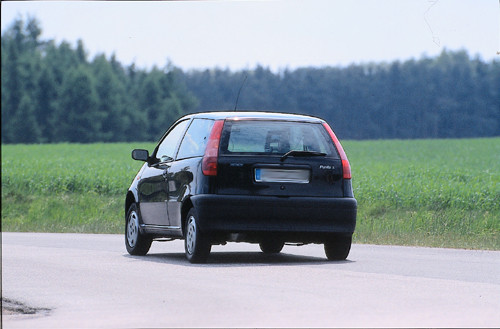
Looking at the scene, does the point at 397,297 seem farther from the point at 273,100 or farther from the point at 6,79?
the point at 6,79

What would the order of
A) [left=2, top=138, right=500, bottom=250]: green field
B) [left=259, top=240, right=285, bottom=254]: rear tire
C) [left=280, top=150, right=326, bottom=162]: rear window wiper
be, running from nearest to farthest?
[left=280, top=150, right=326, bottom=162]: rear window wiper → [left=259, top=240, right=285, bottom=254]: rear tire → [left=2, top=138, right=500, bottom=250]: green field

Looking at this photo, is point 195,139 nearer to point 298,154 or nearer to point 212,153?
point 212,153

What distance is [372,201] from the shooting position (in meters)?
28.0

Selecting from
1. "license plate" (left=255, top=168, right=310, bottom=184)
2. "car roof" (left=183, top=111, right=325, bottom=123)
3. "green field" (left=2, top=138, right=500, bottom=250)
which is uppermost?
"car roof" (left=183, top=111, right=325, bottom=123)

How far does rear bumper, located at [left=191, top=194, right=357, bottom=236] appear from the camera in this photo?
12.9 metres

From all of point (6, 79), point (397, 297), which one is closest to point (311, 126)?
point (397, 297)

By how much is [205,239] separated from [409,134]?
77208mm

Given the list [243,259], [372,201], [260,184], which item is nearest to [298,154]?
[260,184]

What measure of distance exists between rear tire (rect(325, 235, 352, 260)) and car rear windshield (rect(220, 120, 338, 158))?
108 centimetres

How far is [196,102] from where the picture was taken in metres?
120

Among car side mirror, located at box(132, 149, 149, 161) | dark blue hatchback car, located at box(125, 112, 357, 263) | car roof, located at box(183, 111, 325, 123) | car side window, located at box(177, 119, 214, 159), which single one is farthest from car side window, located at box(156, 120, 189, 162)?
car roof, located at box(183, 111, 325, 123)

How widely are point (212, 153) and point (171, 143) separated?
5.81 ft

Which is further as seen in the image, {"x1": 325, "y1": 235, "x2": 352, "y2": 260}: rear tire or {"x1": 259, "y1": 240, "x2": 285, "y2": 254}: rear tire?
{"x1": 259, "y1": 240, "x2": 285, "y2": 254}: rear tire

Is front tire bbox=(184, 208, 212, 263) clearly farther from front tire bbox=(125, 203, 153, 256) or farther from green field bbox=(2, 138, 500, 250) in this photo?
green field bbox=(2, 138, 500, 250)
